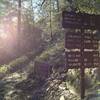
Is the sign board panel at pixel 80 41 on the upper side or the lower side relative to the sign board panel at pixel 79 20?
lower

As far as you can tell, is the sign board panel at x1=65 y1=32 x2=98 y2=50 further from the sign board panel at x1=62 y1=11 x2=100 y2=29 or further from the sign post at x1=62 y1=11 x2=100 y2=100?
the sign board panel at x1=62 y1=11 x2=100 y2=29

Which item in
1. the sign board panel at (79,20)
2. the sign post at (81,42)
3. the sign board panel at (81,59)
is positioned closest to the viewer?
the sign board panel at (79,20)

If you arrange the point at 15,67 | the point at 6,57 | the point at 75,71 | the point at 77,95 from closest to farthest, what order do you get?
the point at 77,95, the point at 75,71, the point at 15,67, the point at 6,57

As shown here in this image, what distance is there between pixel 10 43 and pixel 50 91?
19.2 meters

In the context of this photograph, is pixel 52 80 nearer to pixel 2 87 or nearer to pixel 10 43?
pixel 2 87

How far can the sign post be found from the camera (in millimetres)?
10617

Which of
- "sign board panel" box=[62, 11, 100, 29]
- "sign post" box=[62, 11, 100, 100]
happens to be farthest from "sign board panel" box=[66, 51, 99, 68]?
"sign board panel" box=[62, 11, 100, 29]

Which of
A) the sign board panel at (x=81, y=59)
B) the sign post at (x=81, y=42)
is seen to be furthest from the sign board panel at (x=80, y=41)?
the sign board panel at (x=81, y=59)

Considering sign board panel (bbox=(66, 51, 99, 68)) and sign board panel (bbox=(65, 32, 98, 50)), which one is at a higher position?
sign board panel (bbox=(65, 32, 98, 50))

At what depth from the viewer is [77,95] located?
12.1 meters

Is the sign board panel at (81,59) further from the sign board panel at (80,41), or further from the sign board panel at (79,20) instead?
the sign board panel at (79,20)

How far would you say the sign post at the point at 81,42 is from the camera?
34.8ft

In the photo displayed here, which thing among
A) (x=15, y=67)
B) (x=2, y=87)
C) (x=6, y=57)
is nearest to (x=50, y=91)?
(x=2, y=87)

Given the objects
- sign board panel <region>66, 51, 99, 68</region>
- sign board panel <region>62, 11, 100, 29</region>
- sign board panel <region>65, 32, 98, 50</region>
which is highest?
sign board panel <region>62, 11, 100, 29</region>
